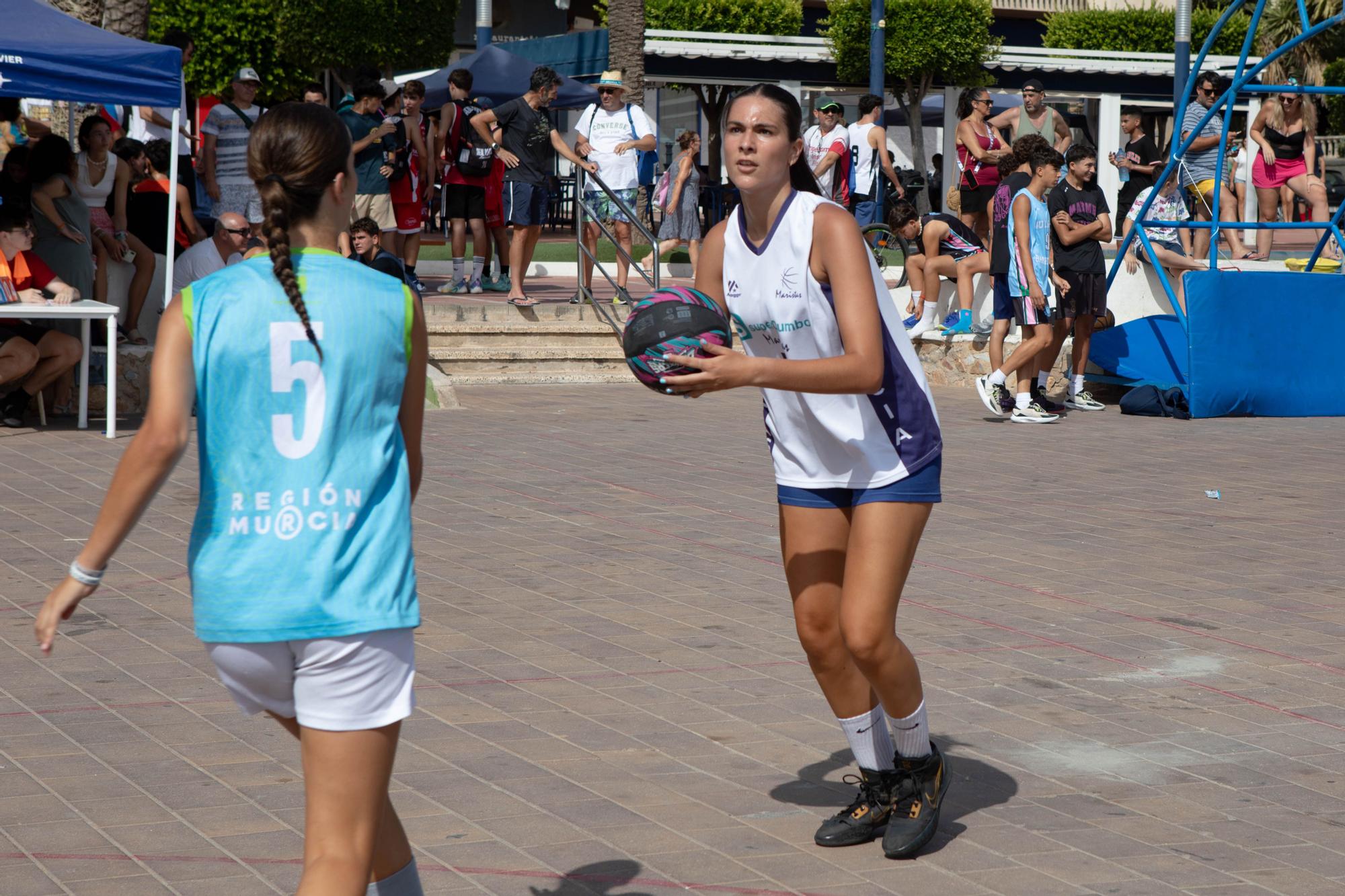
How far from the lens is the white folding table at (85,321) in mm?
10562

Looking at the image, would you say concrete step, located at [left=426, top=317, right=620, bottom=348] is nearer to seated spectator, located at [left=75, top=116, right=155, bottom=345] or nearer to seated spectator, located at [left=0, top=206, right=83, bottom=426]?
seated spectator, located at [left=75, top=116, right=155, bottom=345]

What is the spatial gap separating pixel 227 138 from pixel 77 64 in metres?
3.24

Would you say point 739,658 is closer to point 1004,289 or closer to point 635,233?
point 1004,289

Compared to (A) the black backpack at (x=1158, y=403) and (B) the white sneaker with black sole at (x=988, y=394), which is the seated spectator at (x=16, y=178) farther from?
(A) the black backpack at (x=1158, y=403)

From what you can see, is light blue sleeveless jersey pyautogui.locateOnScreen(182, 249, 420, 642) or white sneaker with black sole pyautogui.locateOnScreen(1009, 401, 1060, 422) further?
white sneaker with black sole pyautogui.locateOnScreen(1009, 401, 1060, 422)

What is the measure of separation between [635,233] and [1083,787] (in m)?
20.0

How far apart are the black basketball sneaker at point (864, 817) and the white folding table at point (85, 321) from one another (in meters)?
7.70

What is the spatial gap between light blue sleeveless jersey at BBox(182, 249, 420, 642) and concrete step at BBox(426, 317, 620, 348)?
1164 cm

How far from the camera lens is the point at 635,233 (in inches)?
950

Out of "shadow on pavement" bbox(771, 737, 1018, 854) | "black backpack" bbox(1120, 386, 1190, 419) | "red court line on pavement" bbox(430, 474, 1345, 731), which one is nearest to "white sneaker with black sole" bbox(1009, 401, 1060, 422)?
"black backpack" bbox(1120, 386, 1190, 419)

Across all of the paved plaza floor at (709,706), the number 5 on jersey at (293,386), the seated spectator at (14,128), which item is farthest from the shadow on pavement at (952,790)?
the seated spectator at (14,128)

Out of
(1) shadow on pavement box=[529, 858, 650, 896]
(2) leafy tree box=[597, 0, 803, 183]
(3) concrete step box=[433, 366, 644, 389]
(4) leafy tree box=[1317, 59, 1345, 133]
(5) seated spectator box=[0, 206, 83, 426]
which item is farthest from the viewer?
(4) leafy tree box=[1317, 59, 1345, 133]

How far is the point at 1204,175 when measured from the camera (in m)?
17.8

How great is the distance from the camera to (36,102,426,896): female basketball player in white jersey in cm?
277
